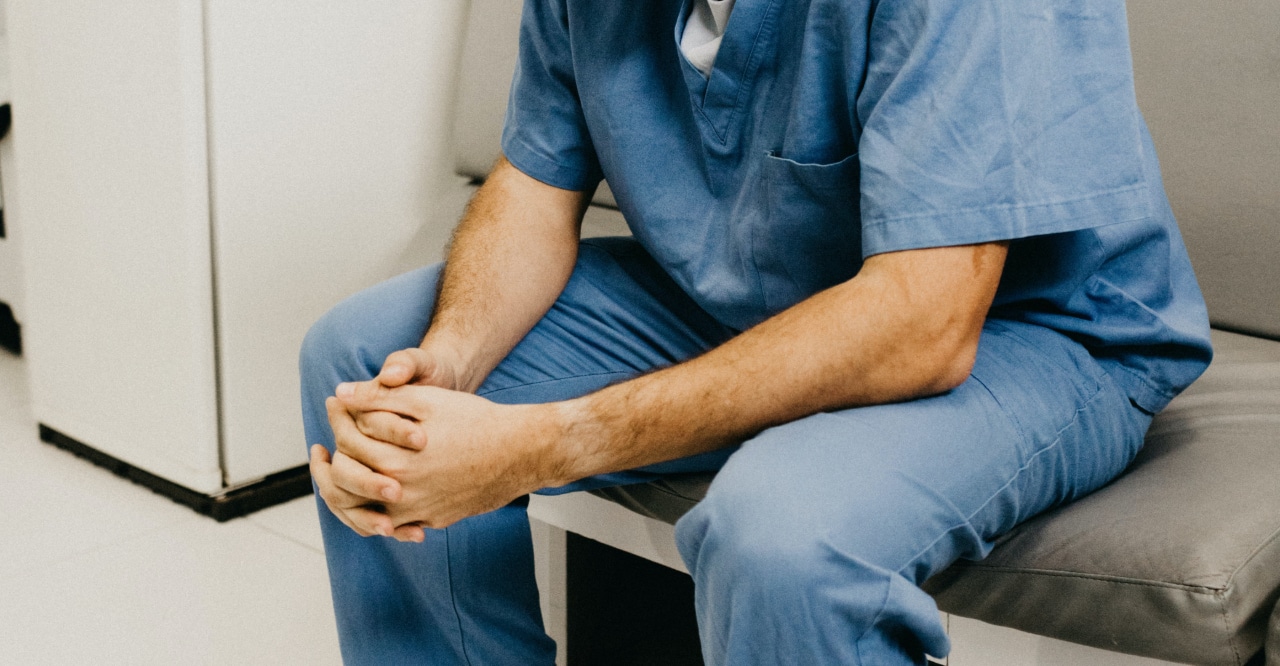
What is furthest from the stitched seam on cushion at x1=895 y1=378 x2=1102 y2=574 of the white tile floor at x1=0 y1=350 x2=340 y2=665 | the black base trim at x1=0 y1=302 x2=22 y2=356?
the black base trim at x1=0 y1=302 x2=22 y2=356

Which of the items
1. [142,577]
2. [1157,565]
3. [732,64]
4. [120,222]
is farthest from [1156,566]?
[120,222]

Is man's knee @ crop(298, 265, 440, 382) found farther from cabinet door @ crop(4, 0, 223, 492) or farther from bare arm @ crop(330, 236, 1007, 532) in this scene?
cabinet door @ crop(4, 0, 223, 492)

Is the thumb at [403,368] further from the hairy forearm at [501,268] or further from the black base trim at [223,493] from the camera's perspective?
the black base trim at [223,493]

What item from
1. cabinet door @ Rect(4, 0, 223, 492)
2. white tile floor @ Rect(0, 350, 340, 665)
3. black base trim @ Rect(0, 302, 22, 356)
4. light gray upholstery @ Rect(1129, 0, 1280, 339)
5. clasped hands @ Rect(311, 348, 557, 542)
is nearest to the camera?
clasped hands @ Rect(311, 348, 557, 542)

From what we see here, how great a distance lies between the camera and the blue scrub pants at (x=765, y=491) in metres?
0.68

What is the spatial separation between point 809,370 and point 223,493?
116 cm

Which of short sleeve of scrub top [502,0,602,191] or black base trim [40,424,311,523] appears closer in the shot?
short sleeve of scrub top [502,0,602,191]

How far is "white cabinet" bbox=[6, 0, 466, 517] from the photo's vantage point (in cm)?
152

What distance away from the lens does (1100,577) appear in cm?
75

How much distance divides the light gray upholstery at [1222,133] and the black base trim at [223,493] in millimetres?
1285

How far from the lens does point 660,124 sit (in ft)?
3.30

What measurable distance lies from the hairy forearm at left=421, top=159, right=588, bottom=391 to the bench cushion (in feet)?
1.45

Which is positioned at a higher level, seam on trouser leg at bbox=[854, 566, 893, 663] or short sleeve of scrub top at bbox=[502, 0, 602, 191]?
short sleeve of scrub top at bbox=[502, 0, 602, 191]

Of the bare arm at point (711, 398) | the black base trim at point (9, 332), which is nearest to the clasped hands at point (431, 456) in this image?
the bare arm at point (711, 398)
